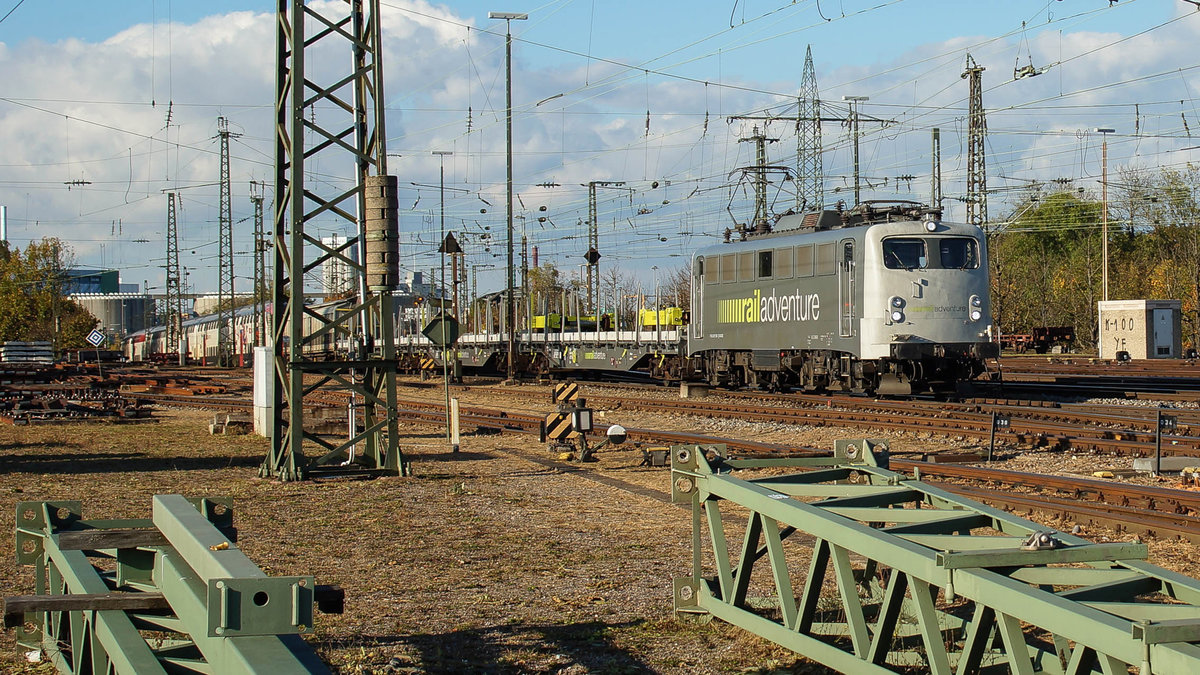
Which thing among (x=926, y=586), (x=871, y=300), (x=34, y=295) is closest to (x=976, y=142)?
(x=871, y=300)

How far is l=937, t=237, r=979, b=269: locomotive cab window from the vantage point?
22.0 m

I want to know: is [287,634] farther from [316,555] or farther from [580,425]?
[580,425]

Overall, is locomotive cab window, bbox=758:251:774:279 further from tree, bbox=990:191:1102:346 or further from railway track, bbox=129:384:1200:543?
tree, bbox=990:191:1102:346

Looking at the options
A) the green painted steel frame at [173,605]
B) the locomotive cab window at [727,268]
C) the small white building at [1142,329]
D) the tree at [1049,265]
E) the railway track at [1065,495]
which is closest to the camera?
the green painted steel frame at [173,605]

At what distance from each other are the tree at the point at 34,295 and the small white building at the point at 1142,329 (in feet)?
198

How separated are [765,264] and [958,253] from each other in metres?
4.38

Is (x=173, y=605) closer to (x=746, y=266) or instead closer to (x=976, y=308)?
(x=976, y=308)

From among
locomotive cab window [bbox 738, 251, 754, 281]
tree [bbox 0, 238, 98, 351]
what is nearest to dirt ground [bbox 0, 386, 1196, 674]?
locomotive cab window [bbox 738, 251, 754, 281]

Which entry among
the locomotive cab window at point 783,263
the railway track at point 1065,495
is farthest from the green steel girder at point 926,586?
the locomotive cab window at point 783,263

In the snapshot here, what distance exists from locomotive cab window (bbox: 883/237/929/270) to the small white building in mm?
22122

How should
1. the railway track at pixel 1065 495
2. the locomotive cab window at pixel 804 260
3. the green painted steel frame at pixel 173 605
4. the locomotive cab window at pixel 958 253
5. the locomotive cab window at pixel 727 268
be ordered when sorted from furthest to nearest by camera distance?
the locomotive cab window at pixel 727 268
the locomotive cab window at pixel 804 260
the locomotive cab window at pixel 958 253
the railway track at pixel 1065 495
the green painted steel frame at pixel 173 605

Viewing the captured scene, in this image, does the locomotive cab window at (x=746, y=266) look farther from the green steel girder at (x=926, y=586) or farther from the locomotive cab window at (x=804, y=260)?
the green steel girder at (x=926, y=586)

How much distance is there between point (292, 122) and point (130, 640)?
34.0 feet

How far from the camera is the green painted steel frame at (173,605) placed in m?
2.80
